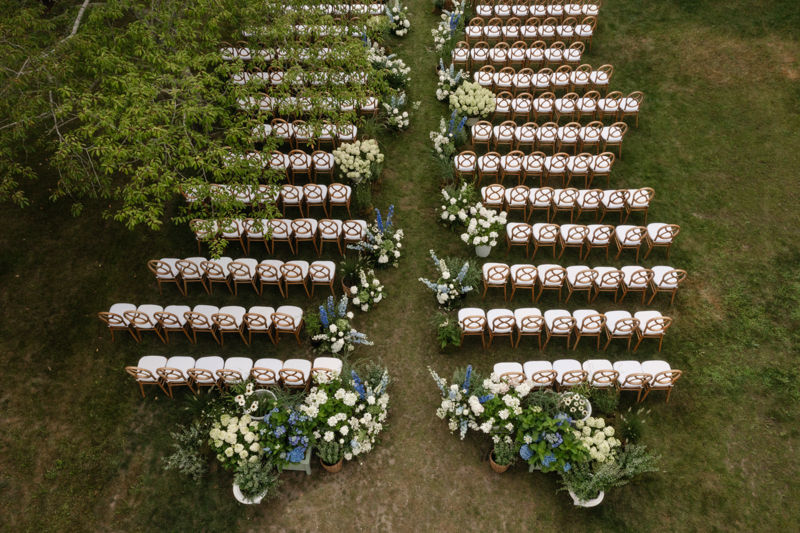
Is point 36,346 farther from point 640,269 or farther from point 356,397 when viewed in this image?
point 640,269

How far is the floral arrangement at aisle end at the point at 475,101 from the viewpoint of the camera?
10.9 metres

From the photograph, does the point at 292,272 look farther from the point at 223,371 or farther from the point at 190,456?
the point at 190,456

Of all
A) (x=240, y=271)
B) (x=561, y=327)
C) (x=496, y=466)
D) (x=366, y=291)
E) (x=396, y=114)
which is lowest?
(x=496, y=466)

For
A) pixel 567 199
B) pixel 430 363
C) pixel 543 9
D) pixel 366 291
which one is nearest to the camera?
pixel 430 363

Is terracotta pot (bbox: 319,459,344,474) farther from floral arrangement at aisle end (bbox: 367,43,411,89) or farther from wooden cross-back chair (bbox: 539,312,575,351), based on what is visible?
floral arrangement at aisle end (bbox: 367,43,411,89)

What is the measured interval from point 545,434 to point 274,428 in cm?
378

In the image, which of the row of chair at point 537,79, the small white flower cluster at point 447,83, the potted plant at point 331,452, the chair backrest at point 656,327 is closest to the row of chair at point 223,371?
the potted plant at point 331,452

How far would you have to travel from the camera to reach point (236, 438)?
6.68 m

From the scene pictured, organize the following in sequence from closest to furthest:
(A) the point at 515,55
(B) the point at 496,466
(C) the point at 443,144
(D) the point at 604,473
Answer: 1. (D) the point at 604,473
2. (B) the point at 496,466
3. (C) the point at 443,144
4. (A) the point at 515,55

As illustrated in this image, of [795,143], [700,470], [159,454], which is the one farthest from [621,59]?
[159,454]

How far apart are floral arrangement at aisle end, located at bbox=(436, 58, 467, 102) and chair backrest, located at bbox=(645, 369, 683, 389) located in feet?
26.6

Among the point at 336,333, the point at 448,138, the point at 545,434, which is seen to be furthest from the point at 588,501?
the point at 448,138

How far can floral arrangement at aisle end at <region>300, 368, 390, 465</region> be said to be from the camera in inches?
269

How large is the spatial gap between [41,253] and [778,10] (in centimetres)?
2038
